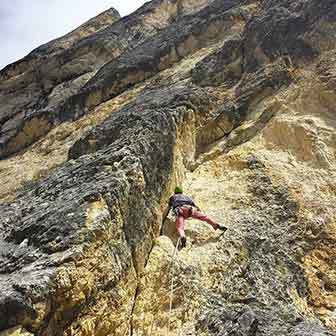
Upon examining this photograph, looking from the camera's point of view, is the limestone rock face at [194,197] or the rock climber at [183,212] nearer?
the limestone rock face at [194,197]

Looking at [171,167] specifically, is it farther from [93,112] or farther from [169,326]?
[93,112]

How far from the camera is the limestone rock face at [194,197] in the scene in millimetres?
9477

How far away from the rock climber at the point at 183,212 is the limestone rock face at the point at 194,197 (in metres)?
0.23

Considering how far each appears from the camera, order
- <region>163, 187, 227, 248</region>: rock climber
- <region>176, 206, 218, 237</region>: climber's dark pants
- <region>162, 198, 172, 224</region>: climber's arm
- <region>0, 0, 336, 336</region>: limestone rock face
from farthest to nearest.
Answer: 1. <region>162, 198, 172, 224</region>: climber's arm
2. <region>176, 206, 218, 237</region>: climber's dark pants
3. <region>163, 187, 227, 248</region>: rock climber
4. <region>0, 0, 336, 336</region>: limestone rock face

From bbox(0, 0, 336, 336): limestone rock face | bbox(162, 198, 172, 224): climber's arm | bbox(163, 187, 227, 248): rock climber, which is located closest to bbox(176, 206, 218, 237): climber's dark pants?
bbox(163, 187, 227, 248): rock climber

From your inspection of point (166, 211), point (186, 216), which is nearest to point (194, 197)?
point (166, 211)

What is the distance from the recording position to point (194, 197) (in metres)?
13.6

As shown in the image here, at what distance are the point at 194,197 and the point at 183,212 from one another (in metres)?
1.46

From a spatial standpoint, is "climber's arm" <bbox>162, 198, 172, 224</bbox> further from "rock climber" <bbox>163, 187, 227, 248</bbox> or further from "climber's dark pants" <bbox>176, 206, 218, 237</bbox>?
"climber's dark pants" <bbox>176, 206, 218, 237</bbox>

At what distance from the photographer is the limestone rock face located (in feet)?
31.1

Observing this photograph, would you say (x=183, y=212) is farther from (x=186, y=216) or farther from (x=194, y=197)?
(x=194, y=197)

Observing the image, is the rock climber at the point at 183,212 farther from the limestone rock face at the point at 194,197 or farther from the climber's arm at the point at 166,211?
the limestone rock face at the point at 194,197

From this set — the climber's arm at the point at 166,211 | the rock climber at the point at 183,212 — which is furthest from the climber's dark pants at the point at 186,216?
the climber's arm at the point at 166,211

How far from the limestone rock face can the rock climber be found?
0.77 feet
